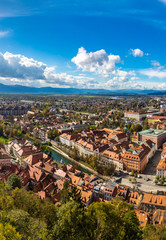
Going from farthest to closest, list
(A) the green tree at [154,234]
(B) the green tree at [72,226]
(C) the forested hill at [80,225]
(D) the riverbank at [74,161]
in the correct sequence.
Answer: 1. (D) the riverbank at [74,161]
2. (A) the green tree at [154,234]
3. (B) the green tree at [72,226]
4. (C) the forested hill at [80,225]

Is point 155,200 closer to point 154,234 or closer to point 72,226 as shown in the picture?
point 154,234

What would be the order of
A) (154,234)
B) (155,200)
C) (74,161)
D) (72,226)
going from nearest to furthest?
(72,226), (154,234), (155,200), (74,161)

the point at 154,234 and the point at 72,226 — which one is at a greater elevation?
the point at 72,226

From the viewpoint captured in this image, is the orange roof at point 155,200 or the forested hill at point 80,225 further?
the orange roof at point 155,200

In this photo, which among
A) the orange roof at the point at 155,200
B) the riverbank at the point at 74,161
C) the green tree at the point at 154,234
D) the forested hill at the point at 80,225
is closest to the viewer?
the forested hill at the point at 80,225

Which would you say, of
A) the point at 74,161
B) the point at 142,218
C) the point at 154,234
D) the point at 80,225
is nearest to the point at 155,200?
the point at 142,218

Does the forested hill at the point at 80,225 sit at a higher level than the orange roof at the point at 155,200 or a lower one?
higher

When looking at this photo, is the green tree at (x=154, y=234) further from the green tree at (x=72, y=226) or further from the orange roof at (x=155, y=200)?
the orange roof at (x=155, y=200)

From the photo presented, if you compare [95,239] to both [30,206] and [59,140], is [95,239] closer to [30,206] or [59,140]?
[30,206]

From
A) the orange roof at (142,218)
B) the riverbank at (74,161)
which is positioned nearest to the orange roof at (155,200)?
the orange roof at (142,218)

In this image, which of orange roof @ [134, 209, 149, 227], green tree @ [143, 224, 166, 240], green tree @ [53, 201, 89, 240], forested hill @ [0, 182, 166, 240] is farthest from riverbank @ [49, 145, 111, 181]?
green tree @ [53, 201, 89, 240]

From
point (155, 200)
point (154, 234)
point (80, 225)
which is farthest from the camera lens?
point (155, 200)
